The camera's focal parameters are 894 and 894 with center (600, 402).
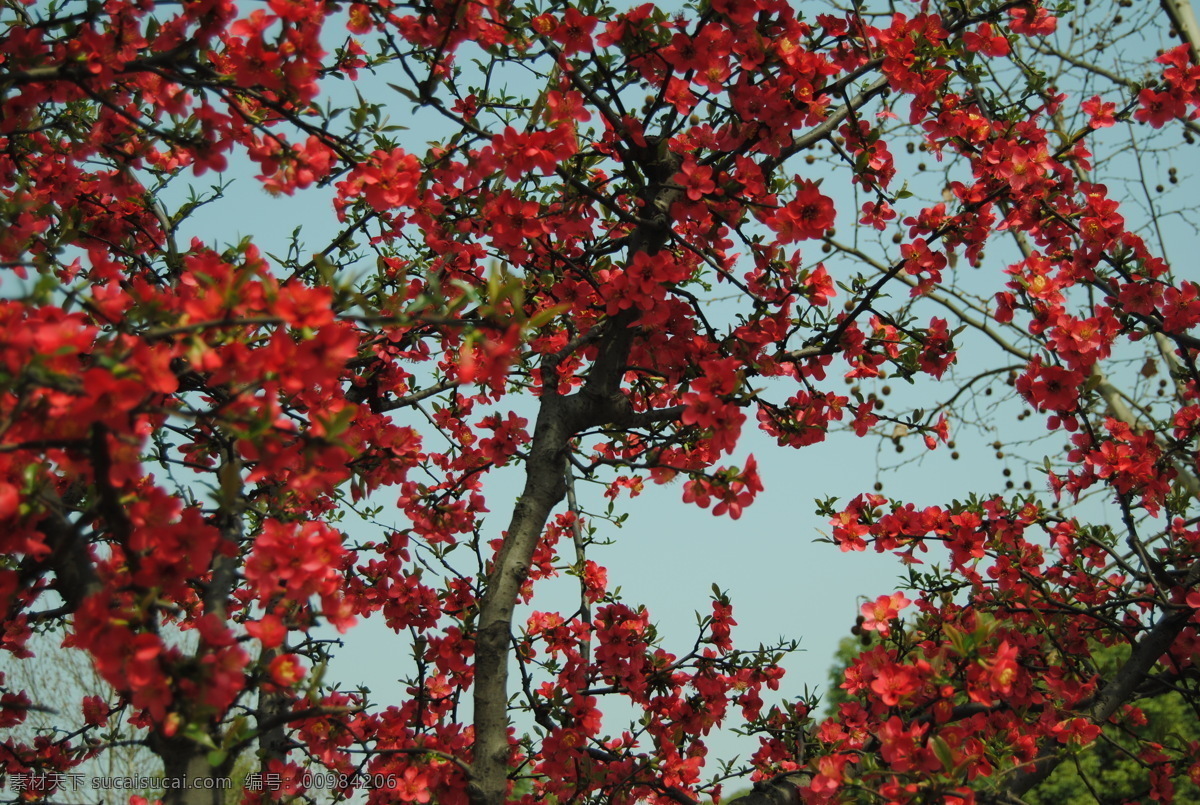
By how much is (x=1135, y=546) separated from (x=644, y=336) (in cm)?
223

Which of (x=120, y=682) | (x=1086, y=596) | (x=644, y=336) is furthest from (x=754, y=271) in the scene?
(x=120, y=682)

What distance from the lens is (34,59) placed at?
2.37m

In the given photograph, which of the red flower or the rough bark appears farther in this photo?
the rough bark

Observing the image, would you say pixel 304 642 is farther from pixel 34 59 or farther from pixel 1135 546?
pixel 1135 546

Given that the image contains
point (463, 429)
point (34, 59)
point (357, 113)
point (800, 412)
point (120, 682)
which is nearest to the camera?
point (120, 682)

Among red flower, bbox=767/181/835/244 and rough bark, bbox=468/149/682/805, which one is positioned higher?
red flower, bbox=767/181/835/244

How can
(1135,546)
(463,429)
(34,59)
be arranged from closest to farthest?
(34,59), (1135,546), (463,429)

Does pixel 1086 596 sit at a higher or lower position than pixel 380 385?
lower

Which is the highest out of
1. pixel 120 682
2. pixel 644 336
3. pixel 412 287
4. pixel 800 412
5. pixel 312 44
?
pixel 412 287

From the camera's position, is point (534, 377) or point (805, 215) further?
point (534, 377)

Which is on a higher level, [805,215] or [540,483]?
[805,215]

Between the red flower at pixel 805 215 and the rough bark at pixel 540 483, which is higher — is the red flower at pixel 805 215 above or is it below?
above

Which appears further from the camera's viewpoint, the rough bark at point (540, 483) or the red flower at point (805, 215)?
the rough bark at point (540, 483)

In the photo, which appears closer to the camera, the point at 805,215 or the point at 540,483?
the point at 805,215
